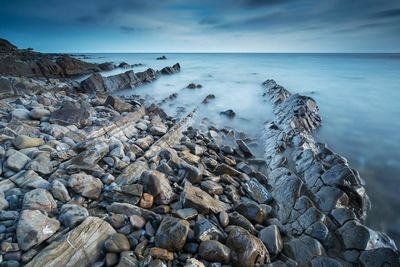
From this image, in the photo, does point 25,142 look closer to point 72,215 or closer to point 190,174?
point 72,215

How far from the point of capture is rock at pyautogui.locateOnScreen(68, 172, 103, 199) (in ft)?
10.8

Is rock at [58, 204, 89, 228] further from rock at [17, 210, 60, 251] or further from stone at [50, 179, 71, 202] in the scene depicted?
stone at [50, 179, 71, 202]

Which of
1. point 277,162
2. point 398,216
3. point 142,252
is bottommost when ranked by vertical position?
point 398,216

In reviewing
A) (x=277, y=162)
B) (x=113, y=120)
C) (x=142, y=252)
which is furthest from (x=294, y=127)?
(x=142, y=252)

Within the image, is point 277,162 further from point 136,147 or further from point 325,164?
point 136,147

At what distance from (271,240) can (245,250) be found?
507 millimetres

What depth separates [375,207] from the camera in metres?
4.58

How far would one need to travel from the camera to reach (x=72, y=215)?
276cm

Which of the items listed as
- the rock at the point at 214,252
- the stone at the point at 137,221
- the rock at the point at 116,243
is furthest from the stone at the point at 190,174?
the rock at the point at 116,243

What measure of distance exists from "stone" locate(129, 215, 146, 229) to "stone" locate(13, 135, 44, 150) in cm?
235

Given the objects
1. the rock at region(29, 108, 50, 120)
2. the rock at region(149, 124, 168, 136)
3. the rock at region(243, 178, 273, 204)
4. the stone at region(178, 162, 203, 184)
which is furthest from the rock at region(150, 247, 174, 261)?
the rock at region(29, 108, 50, 120)

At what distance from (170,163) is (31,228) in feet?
7.65

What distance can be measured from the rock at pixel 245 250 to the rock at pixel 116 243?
114 cm

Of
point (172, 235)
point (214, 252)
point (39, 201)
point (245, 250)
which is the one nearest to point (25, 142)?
point (39, 201)
